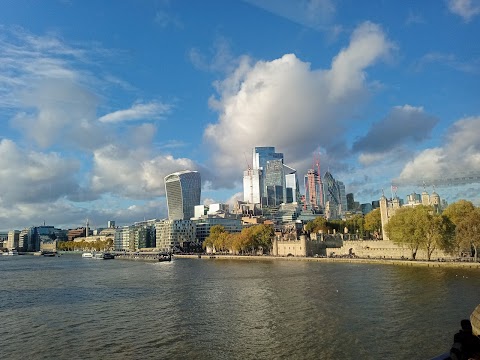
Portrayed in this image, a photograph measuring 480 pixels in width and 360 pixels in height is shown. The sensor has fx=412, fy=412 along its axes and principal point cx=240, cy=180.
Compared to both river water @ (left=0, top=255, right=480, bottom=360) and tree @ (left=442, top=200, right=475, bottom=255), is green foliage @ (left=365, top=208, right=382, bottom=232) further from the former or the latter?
river water @ (left=0, top=255, right=480, bottom=360)

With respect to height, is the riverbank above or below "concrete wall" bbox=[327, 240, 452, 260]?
below

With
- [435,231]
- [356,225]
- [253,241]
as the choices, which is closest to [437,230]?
[435,231]

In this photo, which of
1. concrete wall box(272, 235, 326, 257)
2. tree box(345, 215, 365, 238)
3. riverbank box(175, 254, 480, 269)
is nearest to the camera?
riverbank box(175, 254, 480, 269)

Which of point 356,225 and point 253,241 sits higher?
point 356,225

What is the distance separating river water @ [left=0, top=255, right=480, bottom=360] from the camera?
3025cm

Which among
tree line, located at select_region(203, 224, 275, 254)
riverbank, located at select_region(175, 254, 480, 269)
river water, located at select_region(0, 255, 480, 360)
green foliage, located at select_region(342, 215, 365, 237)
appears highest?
green foliage, located at select_region(342, 215, 365, 237)

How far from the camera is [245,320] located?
Result: 4016 centimetres

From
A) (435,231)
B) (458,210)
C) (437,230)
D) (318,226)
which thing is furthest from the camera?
(318,226)

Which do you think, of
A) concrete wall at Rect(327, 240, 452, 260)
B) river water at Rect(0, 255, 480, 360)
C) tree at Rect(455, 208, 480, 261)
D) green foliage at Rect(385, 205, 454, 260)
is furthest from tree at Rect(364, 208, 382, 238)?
river water at Rect(0, 255, 480, 360)

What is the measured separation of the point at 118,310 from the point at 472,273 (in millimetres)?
59228

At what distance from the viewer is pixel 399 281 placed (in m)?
64.4

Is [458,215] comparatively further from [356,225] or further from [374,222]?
[356,225]

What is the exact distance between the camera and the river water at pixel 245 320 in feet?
99.2

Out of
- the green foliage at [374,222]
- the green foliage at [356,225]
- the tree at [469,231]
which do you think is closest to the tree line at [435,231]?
the tree at [469,231]
